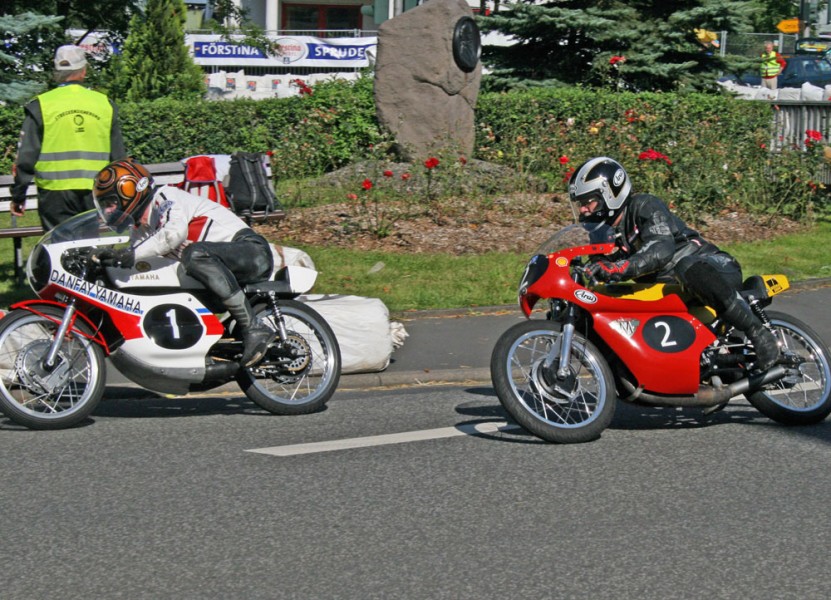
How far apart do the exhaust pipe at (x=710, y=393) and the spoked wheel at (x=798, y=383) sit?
0.30 feet

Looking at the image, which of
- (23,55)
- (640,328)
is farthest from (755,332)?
(23,55)

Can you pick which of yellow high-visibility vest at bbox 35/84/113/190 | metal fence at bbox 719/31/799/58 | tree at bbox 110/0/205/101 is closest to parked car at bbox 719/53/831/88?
metal fence at bbox 719/31/799/58

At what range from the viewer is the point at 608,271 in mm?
6742

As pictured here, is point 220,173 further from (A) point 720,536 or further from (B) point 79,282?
(A) point 720,536

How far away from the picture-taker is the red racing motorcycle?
6.83 m

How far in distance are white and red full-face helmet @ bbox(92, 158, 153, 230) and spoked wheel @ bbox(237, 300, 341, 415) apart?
3.01ft

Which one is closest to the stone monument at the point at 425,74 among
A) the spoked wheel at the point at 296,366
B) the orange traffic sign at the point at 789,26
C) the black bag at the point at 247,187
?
the black bag at the point at 247,187

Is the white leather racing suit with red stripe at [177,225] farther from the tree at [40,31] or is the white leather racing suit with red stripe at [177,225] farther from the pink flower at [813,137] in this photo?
the pink flower at [813,137]

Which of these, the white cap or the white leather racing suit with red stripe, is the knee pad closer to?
the white leather racing suit with red stripe

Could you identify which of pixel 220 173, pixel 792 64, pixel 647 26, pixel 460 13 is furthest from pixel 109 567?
pixel 792 64

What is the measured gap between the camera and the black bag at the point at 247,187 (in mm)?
11969

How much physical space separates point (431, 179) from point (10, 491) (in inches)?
360

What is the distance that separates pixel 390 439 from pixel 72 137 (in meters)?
3.76

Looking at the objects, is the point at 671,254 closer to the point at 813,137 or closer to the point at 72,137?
the point at 72,137
